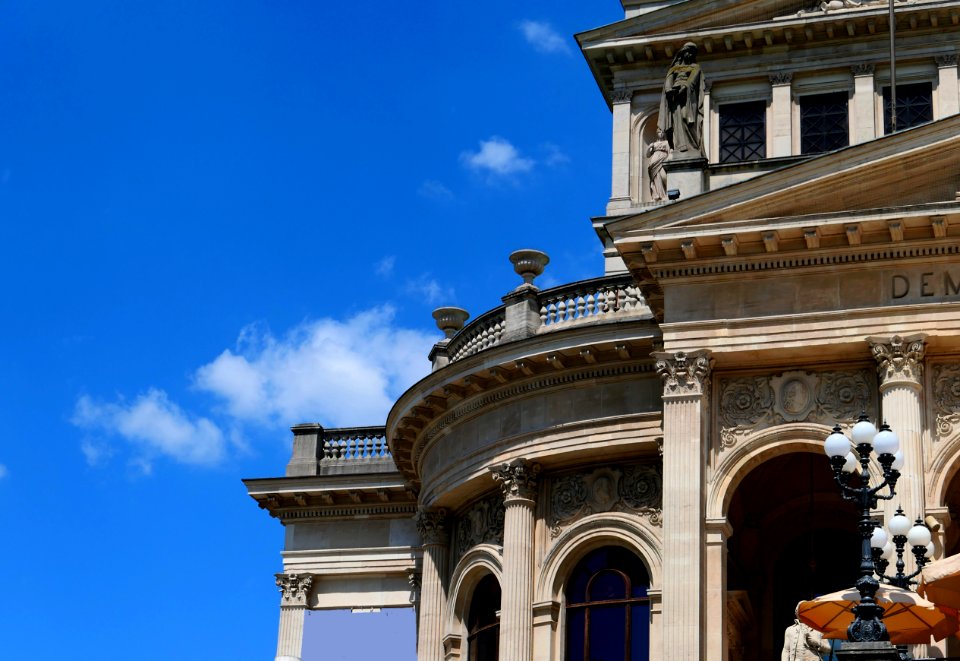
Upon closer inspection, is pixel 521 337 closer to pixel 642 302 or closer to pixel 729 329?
pixel 642 302

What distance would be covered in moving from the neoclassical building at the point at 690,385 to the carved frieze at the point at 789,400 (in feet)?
0.11

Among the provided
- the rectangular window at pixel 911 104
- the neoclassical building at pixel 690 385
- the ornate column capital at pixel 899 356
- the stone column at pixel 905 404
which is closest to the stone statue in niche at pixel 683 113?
the neoclassical building at pixel 690 385

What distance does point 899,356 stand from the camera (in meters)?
27.6

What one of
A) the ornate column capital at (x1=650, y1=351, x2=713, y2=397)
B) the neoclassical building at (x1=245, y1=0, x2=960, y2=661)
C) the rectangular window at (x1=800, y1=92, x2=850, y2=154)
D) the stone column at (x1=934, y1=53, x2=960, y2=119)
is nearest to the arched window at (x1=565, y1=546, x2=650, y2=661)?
the neoclassical building at (x1=245, y1=0, x2=960, y2=661)

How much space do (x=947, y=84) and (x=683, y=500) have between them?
48.5ft

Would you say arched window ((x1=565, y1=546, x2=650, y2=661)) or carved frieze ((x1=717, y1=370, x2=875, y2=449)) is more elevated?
carved frieze ((x1=717, y1=370, x2=875, y2=449))

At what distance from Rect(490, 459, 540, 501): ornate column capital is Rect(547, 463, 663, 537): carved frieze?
0.37 m

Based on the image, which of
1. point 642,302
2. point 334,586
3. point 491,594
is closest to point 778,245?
point 642,302

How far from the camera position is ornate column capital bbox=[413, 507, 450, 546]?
35.3 meters

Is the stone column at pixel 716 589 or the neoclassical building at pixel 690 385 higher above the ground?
the neoclassical building at pixel 690 385

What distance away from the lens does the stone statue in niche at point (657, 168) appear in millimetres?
37844

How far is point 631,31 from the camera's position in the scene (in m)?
40.9

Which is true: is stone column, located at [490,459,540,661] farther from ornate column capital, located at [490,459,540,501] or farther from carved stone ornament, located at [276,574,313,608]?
carved stone ornament, located at [276,574,313,608]

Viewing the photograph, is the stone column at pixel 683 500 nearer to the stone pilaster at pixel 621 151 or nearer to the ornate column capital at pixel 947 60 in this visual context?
the stone pilaster at pixel 621 151
